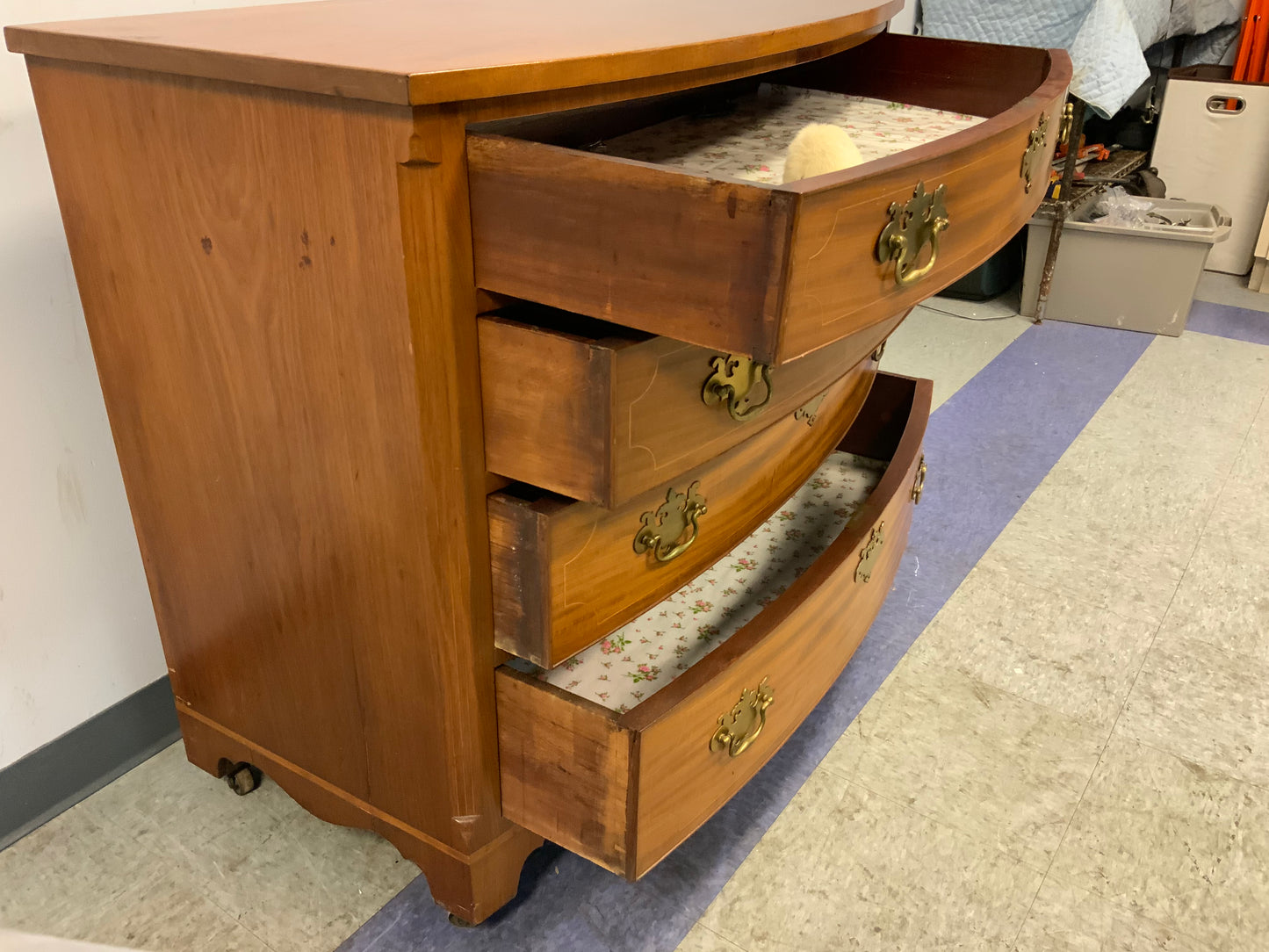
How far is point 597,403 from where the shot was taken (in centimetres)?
63

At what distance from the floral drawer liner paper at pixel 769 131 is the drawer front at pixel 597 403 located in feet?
0.58

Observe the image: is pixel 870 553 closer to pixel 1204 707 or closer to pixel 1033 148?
pixel 1033 148

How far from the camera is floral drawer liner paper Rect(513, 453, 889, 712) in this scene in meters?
0.88

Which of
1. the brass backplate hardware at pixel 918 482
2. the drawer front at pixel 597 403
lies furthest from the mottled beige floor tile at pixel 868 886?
the drawer front at pixel 597 403

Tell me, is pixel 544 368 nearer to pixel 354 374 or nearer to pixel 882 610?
pixel 354 374

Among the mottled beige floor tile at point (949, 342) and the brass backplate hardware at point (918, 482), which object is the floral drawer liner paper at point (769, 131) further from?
the mottled beige floor tile at point (949, 342)

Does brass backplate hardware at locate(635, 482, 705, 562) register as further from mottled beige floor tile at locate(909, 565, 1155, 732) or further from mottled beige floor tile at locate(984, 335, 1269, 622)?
mottled beige floor tile at locate(984, 335, 1269, 622)

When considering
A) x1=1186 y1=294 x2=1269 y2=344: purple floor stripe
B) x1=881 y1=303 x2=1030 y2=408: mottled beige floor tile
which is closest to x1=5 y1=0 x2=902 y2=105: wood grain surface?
x1=881 y1=303 x2=1030 y2=408: mottled beige floor tile

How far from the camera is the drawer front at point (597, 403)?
64cm

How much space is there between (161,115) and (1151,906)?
1.15 m

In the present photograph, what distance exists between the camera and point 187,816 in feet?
3.53

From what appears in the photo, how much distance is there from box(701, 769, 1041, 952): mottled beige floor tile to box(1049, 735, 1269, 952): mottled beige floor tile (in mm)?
92

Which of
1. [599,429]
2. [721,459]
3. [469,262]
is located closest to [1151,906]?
[721,459]

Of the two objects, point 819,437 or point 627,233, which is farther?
point 819,437
